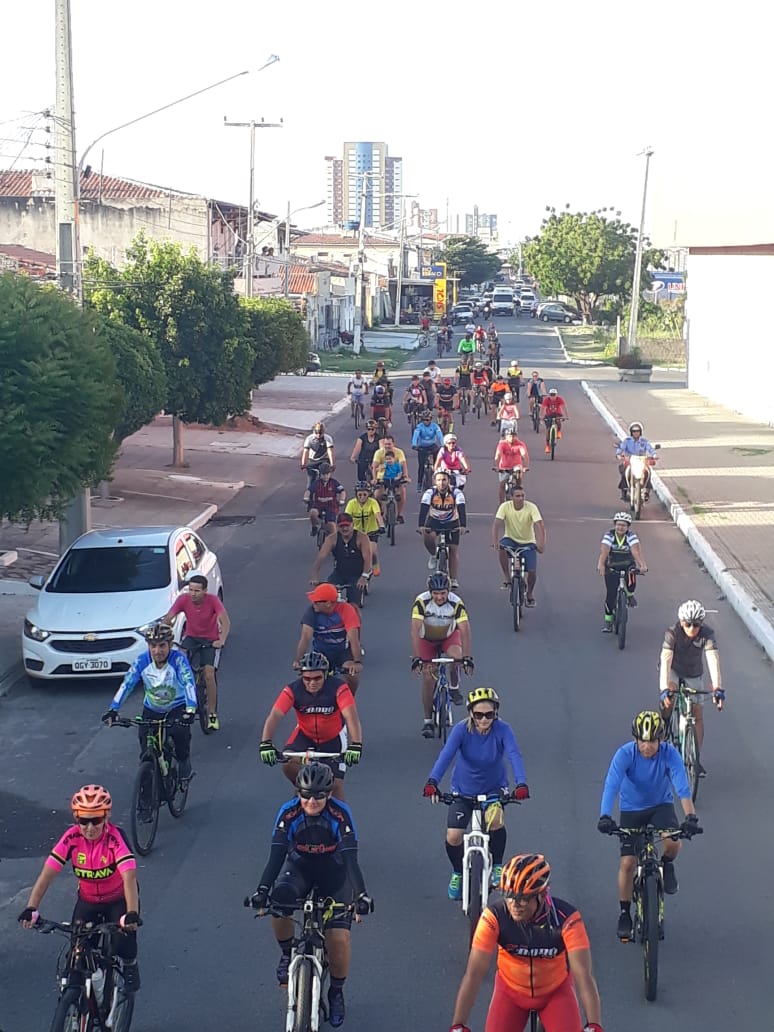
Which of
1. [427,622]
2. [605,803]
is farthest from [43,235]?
[605,803]

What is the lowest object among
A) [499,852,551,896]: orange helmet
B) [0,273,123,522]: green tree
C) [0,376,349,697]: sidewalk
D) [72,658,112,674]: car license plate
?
[0,376,349,697]: sidewalk

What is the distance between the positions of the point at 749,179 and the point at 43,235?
34.0 metres

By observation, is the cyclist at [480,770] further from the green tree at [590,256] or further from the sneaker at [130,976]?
the green tree at [590,256]

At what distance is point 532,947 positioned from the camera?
19.3ft

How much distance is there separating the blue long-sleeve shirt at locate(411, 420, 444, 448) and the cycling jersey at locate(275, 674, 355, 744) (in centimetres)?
1581

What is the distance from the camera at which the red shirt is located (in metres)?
12.1

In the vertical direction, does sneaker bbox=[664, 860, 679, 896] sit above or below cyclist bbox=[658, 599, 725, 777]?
below

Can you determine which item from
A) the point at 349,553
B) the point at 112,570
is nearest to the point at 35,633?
the point at 112,570

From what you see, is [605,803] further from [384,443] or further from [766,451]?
[766,451]

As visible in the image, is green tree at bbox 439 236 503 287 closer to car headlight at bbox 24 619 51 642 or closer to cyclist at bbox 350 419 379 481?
cyclist at bbox 350 419 379 481

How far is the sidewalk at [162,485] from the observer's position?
18.9 meters

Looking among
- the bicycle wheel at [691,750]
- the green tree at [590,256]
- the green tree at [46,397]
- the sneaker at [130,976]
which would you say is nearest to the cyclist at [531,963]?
the sneaker at [130,976]

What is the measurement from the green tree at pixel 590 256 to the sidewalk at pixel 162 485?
143 ft

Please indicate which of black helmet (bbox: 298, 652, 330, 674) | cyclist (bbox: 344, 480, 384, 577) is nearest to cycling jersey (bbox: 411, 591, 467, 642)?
black helmet (bbox: 298, 652, 330, 674)
